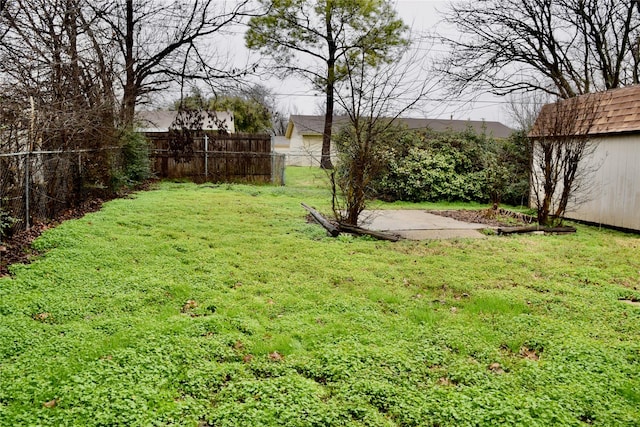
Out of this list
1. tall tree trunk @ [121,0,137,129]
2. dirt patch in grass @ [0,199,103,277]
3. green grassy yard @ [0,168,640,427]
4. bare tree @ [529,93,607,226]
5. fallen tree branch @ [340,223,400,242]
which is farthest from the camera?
tall tree trunk @ [121,0,137,129]

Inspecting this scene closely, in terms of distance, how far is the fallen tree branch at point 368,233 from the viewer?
7543mm

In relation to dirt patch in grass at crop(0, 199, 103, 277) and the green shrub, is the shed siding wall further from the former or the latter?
the green shrub

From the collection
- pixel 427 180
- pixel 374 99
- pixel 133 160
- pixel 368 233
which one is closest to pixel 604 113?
pixel 427 180

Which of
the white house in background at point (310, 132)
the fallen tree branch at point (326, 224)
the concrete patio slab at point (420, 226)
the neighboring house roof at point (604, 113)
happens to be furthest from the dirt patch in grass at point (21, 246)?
the white house in background at point (310, 132)

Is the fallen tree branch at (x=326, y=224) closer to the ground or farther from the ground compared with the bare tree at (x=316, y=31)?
closer to the ground

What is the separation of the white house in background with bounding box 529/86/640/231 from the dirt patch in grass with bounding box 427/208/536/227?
97 centimetres

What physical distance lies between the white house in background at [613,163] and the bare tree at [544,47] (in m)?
5.26

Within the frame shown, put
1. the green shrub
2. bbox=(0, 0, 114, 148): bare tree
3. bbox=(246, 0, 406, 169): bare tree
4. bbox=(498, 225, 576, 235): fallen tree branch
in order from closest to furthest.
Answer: the green shrub < bbox=(0, 0, 114, 148): bare tree < bbox=(498, 225, 576, 235): fallen tree branch < bbox=(246, 0, 406, 169): bare tree

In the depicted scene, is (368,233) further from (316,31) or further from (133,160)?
(316,31)

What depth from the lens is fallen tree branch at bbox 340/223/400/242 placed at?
24.7ft

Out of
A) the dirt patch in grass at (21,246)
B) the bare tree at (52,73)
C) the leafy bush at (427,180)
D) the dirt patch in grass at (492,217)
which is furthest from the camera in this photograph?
the leafy bush at (427,180)

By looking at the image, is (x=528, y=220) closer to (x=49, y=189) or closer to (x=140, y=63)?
(x=49, y=189)

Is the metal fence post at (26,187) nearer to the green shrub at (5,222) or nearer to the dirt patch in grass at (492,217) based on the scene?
the green shrub at (5,222)

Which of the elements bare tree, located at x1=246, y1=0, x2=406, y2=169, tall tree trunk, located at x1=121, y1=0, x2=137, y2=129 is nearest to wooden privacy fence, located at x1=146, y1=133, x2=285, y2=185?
tall tree trunk, located at x1=121, y1=0, x2=137, y2=129
